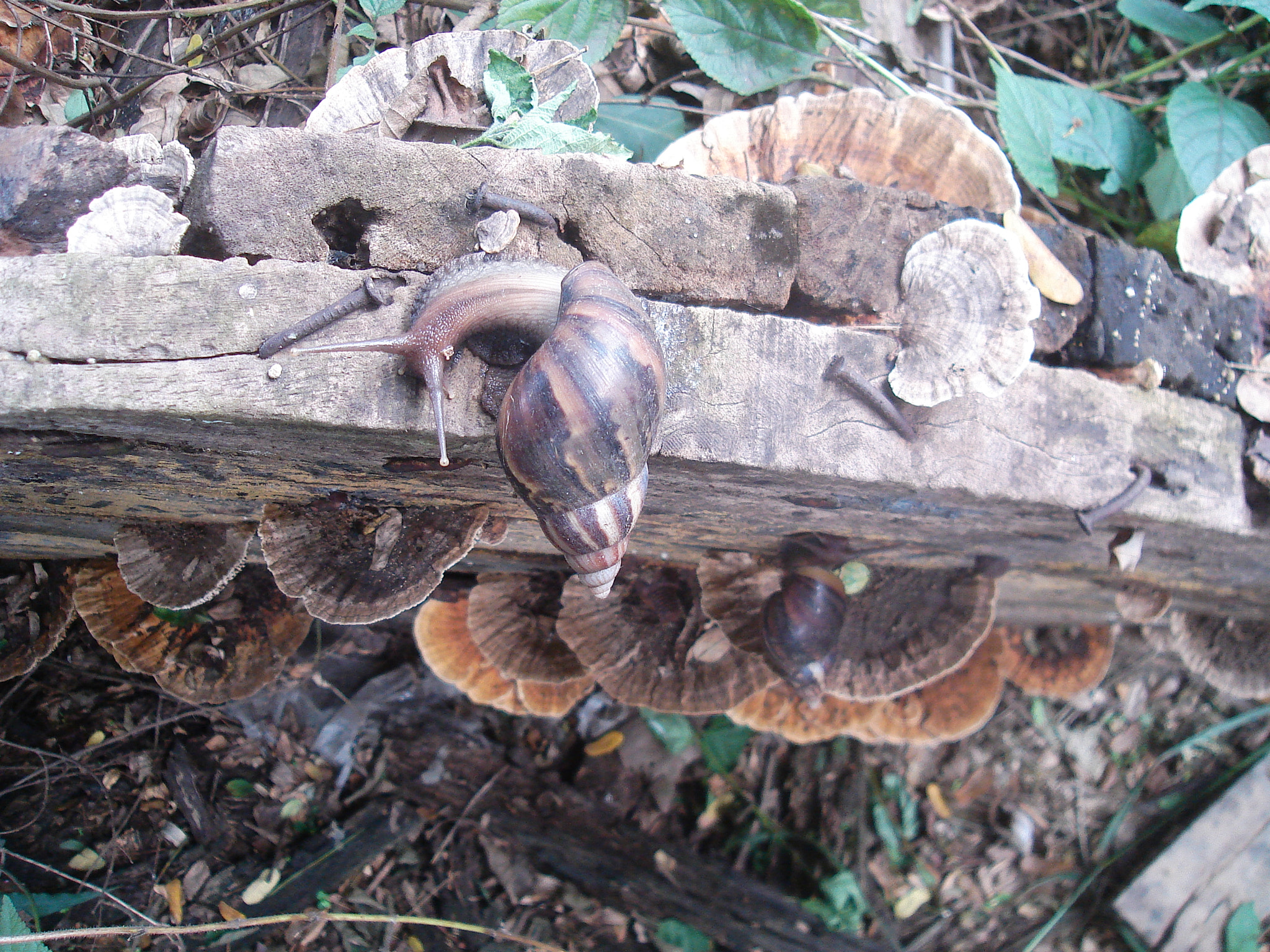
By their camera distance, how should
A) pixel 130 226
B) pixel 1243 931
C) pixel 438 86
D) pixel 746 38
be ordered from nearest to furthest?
pixel 130 226, pixel 438 86, pixel 746 38, pixel 1243 931

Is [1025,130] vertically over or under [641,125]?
over

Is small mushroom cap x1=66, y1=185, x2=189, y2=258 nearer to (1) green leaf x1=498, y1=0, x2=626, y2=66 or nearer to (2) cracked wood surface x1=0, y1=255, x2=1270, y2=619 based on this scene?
(2) cracked wood surface x1=0, y1=255, x2=1270, y2=619

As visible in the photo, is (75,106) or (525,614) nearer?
(75,106)

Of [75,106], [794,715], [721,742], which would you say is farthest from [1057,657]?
[75,106]

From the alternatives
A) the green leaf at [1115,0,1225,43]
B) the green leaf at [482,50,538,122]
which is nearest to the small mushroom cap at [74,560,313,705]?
the green leaf at [482,50,538,122]

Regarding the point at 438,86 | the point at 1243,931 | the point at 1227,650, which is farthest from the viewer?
the point at 1243,931

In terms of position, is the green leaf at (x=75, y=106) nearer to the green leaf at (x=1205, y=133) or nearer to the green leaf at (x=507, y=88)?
the green leaf at (x=507, y=88)

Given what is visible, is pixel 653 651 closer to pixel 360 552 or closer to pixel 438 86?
pixel 360 552

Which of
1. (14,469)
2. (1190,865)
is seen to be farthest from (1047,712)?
(14,469)
